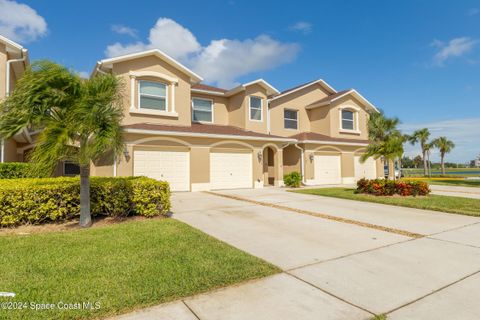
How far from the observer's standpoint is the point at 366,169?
74.7 ft

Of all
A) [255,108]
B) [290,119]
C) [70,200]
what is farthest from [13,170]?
[290,119]

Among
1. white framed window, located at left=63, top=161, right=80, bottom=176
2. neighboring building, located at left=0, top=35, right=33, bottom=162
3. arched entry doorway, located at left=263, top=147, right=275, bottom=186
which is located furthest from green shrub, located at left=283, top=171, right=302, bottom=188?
neighboring building, located at left=0, top=35, right=33, bottom=162

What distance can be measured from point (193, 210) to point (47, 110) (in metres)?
5.07

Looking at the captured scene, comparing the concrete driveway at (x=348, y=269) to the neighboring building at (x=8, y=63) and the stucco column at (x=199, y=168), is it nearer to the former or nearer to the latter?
the stucco column at (x=199, y=168)

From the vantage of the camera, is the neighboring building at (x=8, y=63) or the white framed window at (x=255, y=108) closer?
the neighboring building at (x=8, y=63)

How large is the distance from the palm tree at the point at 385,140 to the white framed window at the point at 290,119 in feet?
19.3

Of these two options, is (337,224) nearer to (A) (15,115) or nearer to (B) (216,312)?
(B) (216,312)

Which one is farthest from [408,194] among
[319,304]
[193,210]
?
[319,304]

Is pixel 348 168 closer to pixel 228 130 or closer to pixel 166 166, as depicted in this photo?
pixel 228 130

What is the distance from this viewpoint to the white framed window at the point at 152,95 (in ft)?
48.8

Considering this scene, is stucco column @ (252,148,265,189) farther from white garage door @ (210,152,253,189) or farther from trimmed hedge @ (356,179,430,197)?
trimmed hedge @ (356,179,430,197)

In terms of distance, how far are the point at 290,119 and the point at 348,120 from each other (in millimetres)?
5445

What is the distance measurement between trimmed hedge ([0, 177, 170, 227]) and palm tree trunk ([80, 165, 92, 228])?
57cm

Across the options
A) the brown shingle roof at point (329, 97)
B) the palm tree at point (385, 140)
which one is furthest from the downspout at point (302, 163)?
the brown shingle roof at point (329, 97)
